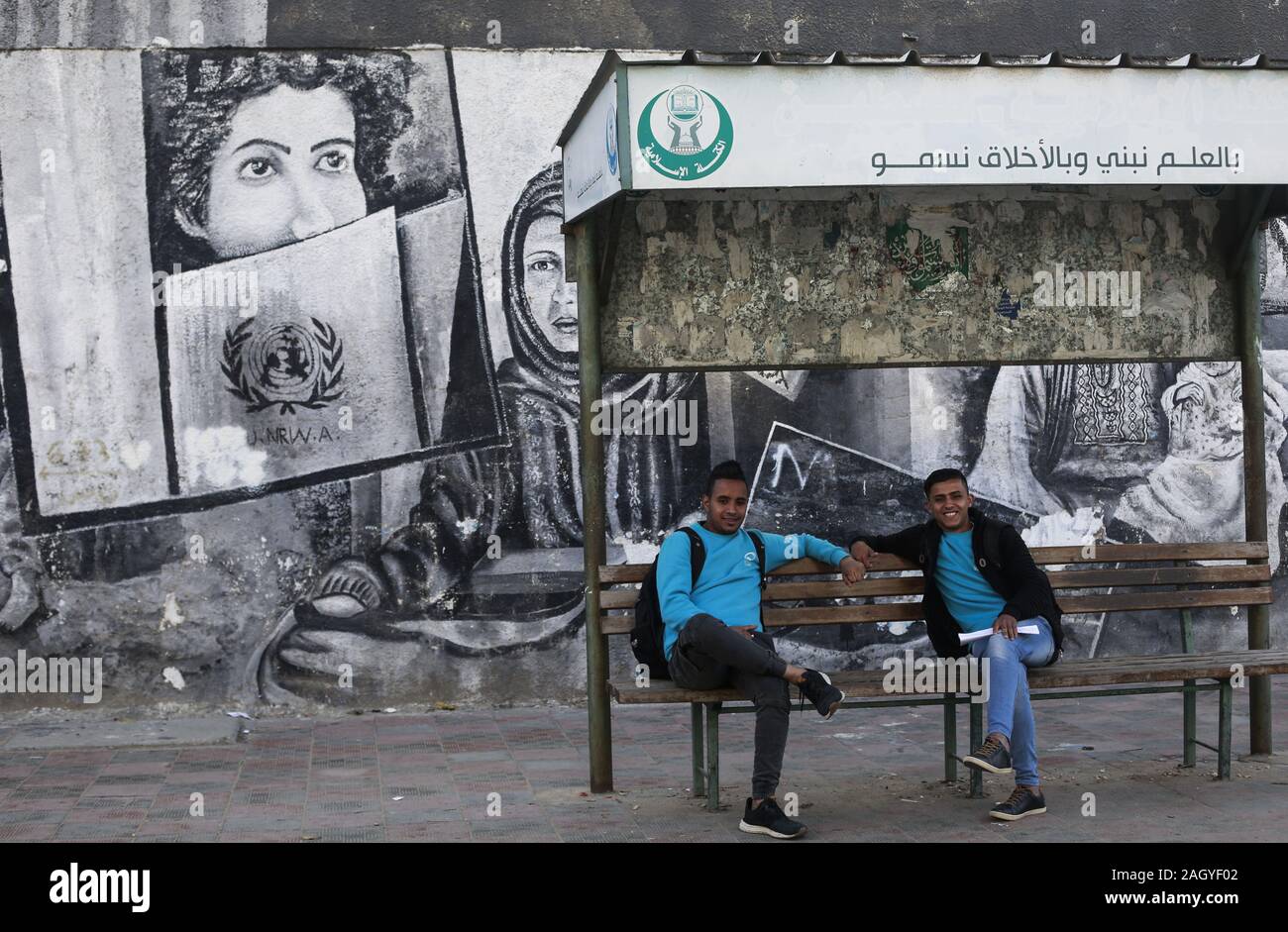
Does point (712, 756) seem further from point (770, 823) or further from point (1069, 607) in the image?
point (1069, 607)

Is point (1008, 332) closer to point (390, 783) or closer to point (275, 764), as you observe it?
point (390, 783)

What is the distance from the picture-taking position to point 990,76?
605 centimetres

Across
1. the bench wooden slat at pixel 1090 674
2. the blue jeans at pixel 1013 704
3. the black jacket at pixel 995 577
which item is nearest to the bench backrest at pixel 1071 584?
the black jacket at pixel 995 577

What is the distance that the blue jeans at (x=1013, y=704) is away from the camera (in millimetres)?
5953

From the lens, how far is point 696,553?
6.26 m

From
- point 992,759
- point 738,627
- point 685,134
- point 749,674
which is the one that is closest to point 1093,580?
point 992,759

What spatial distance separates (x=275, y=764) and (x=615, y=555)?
2.70 m

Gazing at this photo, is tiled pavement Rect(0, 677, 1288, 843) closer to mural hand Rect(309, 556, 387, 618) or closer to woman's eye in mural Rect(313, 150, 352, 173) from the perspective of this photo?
mural hand Rect(309, 556, 387, 618)

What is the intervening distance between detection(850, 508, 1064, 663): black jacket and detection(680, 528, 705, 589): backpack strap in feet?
3.29

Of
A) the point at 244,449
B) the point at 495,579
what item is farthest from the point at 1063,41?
the point at 244,449

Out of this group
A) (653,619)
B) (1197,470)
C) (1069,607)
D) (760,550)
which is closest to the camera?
(653,619)

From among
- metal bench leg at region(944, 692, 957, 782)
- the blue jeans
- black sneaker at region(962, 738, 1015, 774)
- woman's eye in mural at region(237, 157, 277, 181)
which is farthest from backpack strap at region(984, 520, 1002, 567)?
woman's eye in mural at region(237, 157, 277, 181)

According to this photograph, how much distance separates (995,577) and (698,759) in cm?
148

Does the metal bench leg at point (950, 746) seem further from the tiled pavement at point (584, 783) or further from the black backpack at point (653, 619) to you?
the black backpack at point (653, 619)
